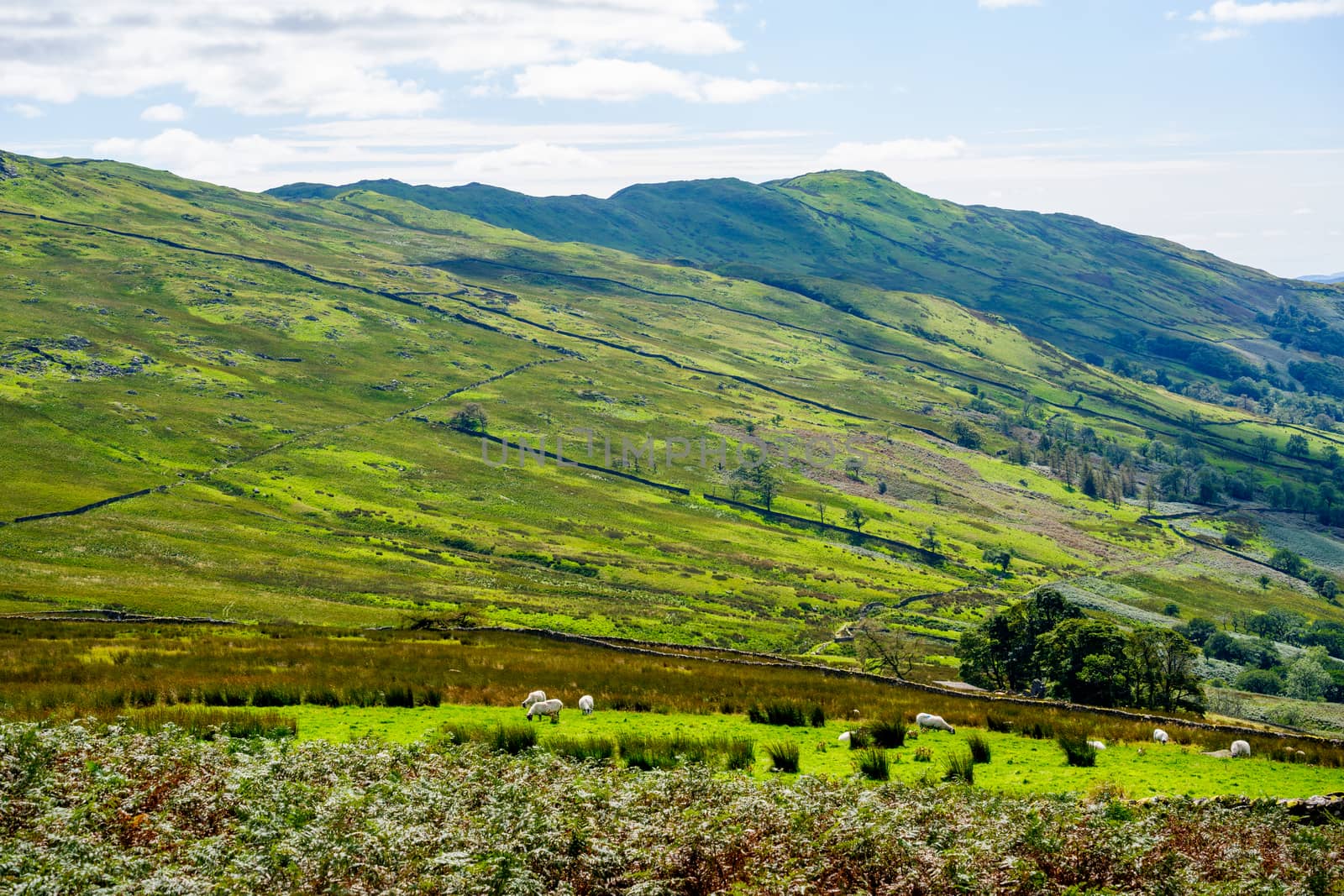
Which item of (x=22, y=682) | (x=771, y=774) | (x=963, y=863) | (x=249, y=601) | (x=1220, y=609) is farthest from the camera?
(x=1220, y=609)

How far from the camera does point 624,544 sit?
16450 centimetres

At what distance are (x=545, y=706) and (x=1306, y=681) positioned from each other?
146383 millimetres

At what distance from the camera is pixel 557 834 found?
13.9 m

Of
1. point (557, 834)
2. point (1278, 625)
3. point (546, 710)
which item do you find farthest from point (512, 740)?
point (1278, 625)

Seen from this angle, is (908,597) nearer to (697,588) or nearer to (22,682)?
(697,588)

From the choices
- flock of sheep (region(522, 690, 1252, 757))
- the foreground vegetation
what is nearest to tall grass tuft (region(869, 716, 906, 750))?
flock of sheep (region(522, 690, 1252, 757))

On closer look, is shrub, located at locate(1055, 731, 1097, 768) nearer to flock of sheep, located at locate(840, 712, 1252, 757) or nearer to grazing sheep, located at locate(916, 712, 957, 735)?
flock of sheep, located at locate(840, 712, 1252, 757)

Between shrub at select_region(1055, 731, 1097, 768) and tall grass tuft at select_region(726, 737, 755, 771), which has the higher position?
tall grass tuft at select_region(726, 737, 755, 771)

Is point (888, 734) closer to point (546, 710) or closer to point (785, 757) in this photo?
point (785, 757)

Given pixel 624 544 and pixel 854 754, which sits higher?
pixel 854 754

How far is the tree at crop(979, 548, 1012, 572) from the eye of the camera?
7436 inches

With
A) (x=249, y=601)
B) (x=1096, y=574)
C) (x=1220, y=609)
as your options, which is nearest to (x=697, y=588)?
(x=249, y=601)

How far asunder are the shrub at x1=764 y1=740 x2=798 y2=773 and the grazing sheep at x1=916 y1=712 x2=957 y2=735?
7409 millimetres

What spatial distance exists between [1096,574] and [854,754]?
7642 inches
